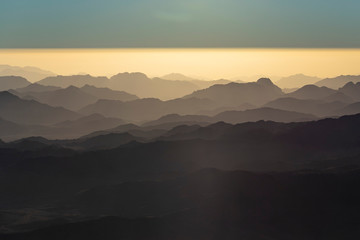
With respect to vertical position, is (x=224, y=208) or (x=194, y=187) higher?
(x=194, y=187)

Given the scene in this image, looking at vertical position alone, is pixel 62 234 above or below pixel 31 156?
below

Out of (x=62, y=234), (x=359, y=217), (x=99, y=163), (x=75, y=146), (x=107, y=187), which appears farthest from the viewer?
(x=75, y=146)

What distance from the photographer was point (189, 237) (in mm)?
95562

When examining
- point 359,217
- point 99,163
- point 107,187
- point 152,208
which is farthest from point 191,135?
point 359,217

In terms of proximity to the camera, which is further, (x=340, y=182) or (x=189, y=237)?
(x=340, y=182)

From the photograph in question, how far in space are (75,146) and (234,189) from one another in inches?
3848

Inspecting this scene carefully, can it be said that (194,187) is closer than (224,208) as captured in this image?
No

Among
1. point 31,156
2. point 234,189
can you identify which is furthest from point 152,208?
point 31,156

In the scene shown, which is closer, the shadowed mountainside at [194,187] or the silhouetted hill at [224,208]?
the silhouetted hill at [224,208]

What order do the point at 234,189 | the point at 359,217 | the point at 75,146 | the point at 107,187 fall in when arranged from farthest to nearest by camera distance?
1. the point at 75,146
2. the point at 107,187
3. the point at 234,189
4. the point at 359,217

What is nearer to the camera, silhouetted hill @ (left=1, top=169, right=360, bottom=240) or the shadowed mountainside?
silhouetted hill @ (left=1, top=169, right=360, bottom=240)

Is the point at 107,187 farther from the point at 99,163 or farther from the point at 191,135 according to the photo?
the point at 191,135

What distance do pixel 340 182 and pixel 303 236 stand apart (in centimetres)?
2879

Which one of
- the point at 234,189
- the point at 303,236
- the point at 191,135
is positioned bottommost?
the point at 303,236
